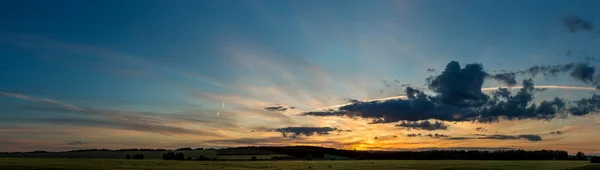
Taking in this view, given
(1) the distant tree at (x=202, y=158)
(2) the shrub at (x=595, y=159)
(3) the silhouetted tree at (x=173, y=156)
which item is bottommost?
(2) the shrub at (x=595, y=159)

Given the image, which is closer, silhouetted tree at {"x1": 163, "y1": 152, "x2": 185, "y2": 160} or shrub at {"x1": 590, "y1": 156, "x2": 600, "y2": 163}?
shrub at {"x1": 590, "y1": 156, "x2": 600, "y2": 163}

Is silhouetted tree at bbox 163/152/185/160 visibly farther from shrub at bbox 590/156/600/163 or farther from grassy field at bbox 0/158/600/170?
shrub at bbox 590/156/600/163

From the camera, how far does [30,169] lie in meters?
83.9

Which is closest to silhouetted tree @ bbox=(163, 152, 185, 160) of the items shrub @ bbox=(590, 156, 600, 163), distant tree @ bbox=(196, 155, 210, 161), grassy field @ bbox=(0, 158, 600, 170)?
distant tree @ bbox=(196, 155, 210, 161)

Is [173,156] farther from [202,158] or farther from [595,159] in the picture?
[595,159]

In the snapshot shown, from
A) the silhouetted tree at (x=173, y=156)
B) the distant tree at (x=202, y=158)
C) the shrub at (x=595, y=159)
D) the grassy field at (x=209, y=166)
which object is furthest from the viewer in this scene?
the silhouetted tree at (x=173, y=156)

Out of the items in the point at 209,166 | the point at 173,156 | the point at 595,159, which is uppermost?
the point at 173,156

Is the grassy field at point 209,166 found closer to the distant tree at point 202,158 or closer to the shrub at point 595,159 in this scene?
the shrub at point 595,159

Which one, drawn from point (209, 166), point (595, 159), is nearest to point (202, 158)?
point (209, 166)

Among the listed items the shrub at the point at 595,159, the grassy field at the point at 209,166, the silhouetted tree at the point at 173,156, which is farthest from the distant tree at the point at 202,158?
the shrub at the point at 595,159

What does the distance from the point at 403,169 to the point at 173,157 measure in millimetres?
111339

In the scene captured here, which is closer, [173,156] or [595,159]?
[595,159]

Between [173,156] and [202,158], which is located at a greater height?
[173,156]

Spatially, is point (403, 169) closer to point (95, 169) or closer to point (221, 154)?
point (95, 169)
